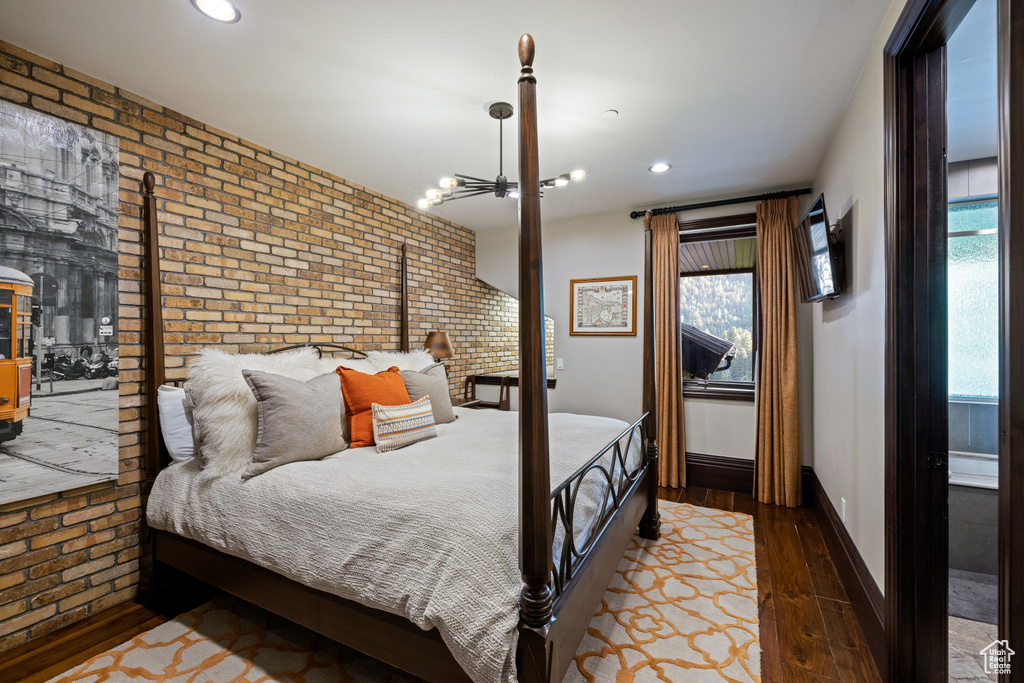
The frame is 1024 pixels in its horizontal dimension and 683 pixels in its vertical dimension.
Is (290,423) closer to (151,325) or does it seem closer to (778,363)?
(151,325)

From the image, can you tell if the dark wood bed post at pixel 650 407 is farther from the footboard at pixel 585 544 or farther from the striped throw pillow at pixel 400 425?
the striped throw pillow at pixel 400 425

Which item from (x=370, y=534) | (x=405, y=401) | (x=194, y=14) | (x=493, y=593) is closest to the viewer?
(x=493, y=593)

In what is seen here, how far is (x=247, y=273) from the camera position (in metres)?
2.71

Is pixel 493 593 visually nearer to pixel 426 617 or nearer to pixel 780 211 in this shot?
pixel 426 617

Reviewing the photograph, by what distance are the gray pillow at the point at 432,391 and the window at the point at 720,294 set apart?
7.42ft

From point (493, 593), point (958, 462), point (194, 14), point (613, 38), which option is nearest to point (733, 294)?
point (958, 462)

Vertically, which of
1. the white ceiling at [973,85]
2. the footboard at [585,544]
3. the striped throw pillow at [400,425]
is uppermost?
the white ceiling at [973,85]

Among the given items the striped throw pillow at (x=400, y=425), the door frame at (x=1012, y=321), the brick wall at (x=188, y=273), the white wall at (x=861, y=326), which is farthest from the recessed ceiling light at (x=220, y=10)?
the white wall at (x=861, y=326)

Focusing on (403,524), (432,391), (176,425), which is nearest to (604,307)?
(432,391)

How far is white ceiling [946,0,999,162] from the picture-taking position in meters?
1.58

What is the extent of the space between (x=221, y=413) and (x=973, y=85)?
3623mm

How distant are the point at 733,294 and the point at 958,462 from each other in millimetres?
2311

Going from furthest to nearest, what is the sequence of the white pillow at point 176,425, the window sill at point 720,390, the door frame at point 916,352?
the window sill at point 720,390 → the white pillow at point 176,425 → the door frame at point 916,352

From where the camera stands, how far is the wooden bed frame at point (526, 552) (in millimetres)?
1155
